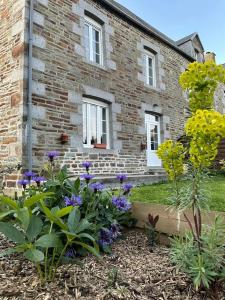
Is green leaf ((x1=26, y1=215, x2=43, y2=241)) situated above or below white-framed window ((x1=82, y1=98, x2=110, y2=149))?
below

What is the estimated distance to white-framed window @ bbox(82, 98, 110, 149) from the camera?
7.50m

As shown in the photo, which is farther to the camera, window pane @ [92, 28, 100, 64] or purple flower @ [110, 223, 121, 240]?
window pane @ [92, 28, 100, 64]

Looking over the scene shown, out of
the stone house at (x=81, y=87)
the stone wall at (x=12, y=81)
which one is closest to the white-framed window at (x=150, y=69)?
the stone house at (x=81, y=87)

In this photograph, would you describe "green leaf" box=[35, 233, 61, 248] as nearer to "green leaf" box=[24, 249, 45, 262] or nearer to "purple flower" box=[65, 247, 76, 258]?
"green leaf" box=[24, 249, 45, 262]

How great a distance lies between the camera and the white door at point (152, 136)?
9.73m

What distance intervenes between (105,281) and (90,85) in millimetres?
6089

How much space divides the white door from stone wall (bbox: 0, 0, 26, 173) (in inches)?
194

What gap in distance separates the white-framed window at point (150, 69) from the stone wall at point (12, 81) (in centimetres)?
506

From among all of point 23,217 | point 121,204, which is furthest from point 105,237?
point 23,217

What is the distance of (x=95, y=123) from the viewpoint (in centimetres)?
776

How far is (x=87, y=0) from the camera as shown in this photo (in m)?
7.81

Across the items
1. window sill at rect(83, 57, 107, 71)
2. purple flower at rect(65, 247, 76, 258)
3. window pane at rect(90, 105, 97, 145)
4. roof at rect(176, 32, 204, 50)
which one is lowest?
purple flower at rect(65, 247, 76, 258)

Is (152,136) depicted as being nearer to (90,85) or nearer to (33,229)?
(90,85)

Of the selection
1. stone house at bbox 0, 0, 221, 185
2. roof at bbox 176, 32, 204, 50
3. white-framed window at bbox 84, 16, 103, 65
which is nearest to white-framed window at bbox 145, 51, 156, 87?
stone house at bbox 0, 0, 221, 185
